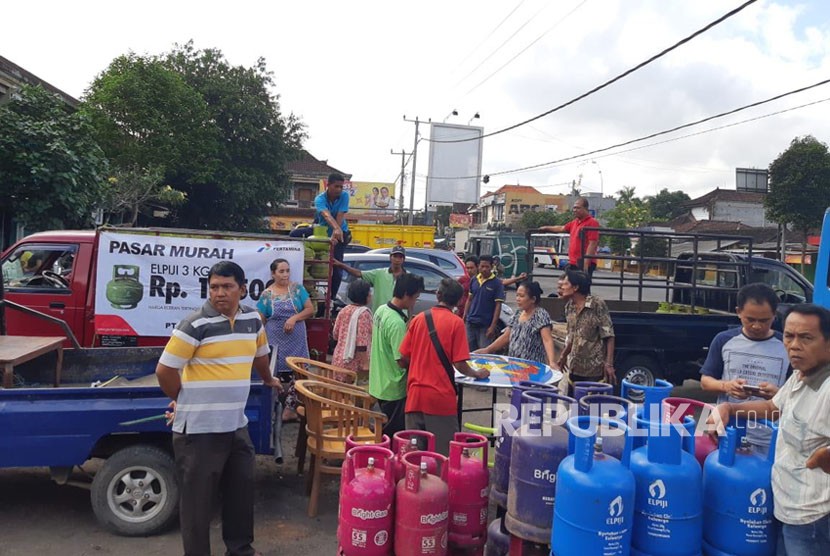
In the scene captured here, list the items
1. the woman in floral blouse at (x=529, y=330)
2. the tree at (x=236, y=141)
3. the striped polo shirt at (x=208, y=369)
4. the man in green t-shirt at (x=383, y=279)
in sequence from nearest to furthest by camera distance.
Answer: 1. the striped polo shirt at (x=208, y=369)
2. the woman in floral blouse at (x=529, y=330)
3. the man in green t-shirt at (x=383, y=279)
4. the tree at (x=236, y=141)

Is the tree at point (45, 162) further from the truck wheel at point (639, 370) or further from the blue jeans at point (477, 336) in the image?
the truck wheel at point (639, 370)

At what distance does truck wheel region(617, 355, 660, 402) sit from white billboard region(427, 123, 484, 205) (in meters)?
23.8

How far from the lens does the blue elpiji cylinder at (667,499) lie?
2.34 meters

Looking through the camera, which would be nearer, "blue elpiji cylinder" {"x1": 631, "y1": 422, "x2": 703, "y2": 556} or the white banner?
"blue elpiji cylinder" {"x1": 631, "y1": 422, "x2": 703, "y2": 556}

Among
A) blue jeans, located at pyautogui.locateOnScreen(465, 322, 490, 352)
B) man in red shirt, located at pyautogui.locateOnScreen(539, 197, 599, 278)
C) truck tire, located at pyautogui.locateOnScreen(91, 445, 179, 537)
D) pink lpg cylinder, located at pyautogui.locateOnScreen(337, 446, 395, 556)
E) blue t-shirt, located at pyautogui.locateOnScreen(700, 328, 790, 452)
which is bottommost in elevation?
truck tire, located at pyautogui.locateOnScreen(91, 445, 179, 537)

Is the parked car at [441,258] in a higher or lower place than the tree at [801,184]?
lower

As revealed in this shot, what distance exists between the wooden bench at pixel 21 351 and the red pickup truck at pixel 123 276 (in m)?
1.27

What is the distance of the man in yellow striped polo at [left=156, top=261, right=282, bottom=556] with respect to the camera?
11.0 ft

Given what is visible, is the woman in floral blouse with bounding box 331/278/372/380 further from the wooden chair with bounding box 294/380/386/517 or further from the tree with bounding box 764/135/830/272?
the tree with bounding box 764/135/830/272

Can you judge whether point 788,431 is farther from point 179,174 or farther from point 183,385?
point 179,174

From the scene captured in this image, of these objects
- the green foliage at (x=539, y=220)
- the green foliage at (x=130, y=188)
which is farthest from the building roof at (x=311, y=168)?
the green foliage at (x=130, y=188)

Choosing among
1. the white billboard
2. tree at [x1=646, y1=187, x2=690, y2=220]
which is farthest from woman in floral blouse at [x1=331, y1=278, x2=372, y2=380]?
tree at [x1=646, y1=187, x2=690, y2=220]

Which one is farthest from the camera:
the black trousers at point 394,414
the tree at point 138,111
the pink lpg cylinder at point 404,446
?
the tree at point 138,111

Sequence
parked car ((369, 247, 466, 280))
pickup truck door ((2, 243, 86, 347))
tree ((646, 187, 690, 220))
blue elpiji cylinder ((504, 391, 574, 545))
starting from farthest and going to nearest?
tree ((646, 187, 690, 220)), parked car ((369, 247, 466, 280)), pickup truck door ((2, 243, 86, 347)), blue elpiji cylinder ((504, 391, 574, 545))
